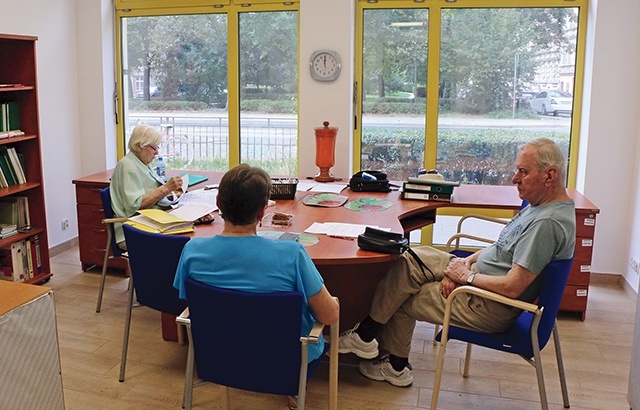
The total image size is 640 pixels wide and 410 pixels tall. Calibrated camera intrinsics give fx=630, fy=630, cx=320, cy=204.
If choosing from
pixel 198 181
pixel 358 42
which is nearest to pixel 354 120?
pixel 358 42

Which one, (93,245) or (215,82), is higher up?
(215,82)

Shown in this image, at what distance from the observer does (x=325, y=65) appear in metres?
5.12

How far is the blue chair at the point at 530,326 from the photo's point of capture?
8.46ft

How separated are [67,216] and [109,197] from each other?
6.34ft

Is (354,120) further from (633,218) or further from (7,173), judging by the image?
(7,173)

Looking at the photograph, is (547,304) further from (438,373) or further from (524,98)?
(524,98)

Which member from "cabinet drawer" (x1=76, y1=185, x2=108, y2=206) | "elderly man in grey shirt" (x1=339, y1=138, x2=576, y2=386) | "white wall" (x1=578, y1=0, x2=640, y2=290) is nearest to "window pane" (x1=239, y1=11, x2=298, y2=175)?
"cabinet drawer" (x1=76, y1=185, x2=108, y2=206)

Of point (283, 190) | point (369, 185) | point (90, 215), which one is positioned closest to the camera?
point (283, 190)

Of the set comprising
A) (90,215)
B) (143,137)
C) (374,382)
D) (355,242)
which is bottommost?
(374,382)

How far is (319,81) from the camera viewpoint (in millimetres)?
5152

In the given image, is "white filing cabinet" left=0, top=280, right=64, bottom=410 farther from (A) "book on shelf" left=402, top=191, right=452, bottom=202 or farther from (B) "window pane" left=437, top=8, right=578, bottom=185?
(B) "window pane" left=437, top=8, right=578, bottom=185

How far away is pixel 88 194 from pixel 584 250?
3.57 meters

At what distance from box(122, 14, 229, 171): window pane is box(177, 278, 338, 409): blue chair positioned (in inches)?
142

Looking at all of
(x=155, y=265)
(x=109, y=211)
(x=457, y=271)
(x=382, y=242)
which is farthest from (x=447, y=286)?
(x=109, y=211)
